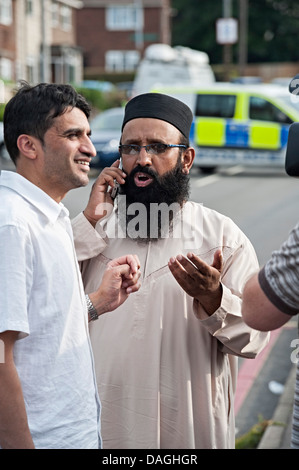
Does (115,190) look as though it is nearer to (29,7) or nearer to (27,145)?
(27,145)

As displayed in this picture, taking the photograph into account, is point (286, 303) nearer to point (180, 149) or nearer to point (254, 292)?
point (254, 292)

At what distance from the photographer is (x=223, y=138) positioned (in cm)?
2002

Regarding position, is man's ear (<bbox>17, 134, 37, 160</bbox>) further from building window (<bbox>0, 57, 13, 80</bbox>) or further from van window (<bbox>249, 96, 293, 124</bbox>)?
building window (<bbox>0, 57, 13, 80</bbox>)

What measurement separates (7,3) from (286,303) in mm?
42533

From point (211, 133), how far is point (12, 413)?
59.3 feet

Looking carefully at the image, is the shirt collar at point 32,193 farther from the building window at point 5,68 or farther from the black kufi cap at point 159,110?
the building window at point 5,68

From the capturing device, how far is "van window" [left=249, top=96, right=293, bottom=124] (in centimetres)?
1991

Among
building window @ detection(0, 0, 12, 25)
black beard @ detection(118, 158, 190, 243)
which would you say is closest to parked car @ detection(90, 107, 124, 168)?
black beard @ detection(118, 158, 190, 243)

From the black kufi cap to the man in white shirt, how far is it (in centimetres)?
62

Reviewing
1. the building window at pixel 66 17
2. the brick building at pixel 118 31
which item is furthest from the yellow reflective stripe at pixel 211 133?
the brick building at pixel 118 31

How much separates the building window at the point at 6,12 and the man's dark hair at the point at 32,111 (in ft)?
134

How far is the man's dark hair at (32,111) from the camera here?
8.52ft

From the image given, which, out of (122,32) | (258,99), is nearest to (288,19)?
(122,32)

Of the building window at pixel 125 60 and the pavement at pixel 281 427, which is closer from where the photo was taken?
the pavement at pixel 281 427
